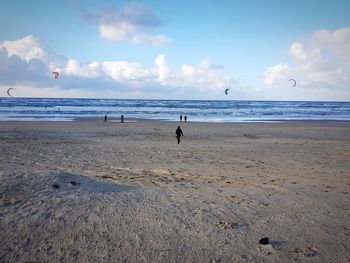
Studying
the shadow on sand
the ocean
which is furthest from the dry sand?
the ocean

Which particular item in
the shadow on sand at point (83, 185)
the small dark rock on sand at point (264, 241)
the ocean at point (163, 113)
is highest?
the shadow on sand at point (83, 185)

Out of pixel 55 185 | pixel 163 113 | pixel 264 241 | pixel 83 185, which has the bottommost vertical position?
pixel 163 113

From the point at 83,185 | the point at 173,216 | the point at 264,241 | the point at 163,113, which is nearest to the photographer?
the point at 264,241

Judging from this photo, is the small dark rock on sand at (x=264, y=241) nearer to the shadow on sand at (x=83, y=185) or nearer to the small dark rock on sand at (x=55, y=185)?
the shadow on sand at (x=83, y=185)

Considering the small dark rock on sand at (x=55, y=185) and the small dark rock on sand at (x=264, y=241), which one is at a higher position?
the small dark rock on sand at (x=55, y=185)

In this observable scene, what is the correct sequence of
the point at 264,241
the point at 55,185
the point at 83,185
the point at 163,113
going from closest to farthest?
1. the point at 264,241
2. the point at 55,185
3. the point at 83,185
4. the point at 163,113

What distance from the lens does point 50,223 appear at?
20.9ft

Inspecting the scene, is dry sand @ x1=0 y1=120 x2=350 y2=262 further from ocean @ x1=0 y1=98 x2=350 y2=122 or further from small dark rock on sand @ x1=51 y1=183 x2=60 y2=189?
ocean @ x1=0 y1=98 x2=350 y2=122

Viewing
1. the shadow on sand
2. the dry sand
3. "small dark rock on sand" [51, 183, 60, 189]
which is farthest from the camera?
the shadow on sand

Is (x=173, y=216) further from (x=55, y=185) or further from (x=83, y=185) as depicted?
(x=55, y=185)

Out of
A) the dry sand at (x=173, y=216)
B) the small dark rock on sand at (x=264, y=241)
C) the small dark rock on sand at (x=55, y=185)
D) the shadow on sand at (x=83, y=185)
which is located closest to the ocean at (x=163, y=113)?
the dry sand at (x=173, y=216)

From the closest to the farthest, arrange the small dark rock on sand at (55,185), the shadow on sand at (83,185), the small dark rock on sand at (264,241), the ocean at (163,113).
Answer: the small dark rock on sand at (264,241) → the small dark rock on sand at (55,185) → the shadow on sand at (83,185) → the ocean at (163,113)

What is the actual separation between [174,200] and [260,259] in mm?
2937

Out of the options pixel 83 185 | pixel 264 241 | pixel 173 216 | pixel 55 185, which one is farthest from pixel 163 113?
pixel 264 241
